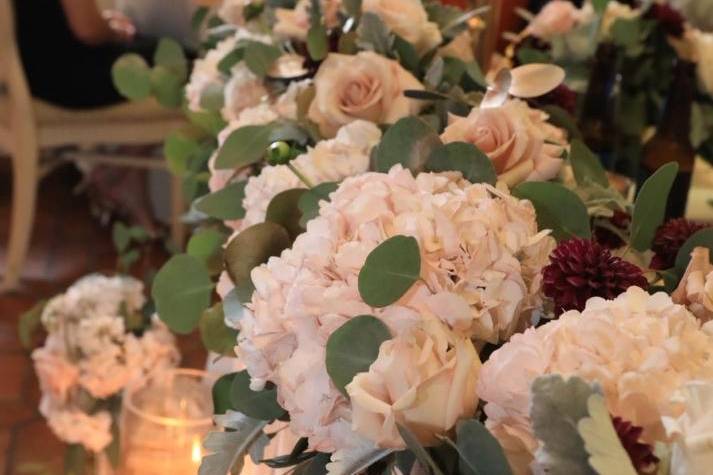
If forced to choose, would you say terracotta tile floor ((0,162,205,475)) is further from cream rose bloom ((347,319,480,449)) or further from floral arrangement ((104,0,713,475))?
cream rose bloom ((347,319,480,449))

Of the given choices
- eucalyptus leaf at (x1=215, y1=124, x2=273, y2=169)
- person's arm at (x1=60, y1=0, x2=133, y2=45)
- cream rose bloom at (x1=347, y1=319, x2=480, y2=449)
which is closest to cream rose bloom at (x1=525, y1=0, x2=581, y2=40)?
eucalyptus leaf at (x1=215, y1=124, x2=273, y2=169)

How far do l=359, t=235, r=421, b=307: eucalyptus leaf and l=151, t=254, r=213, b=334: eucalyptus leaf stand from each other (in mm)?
238

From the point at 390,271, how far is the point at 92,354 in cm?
94

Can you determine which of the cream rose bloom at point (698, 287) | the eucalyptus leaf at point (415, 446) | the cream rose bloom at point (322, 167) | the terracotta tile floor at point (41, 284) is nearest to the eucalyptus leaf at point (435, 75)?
the cream rose bloom at point (322, 167)

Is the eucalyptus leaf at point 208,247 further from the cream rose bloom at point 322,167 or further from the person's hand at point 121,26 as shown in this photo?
the person's hand at point 121,26

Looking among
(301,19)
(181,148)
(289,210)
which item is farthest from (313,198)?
(181,148)

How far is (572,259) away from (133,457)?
58 cm

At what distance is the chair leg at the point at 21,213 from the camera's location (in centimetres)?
250

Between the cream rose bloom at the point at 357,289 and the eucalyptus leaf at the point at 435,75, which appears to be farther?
the eucalyptus leaf at the point at 435,75

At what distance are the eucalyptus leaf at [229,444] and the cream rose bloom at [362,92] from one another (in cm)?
26

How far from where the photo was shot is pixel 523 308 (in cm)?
45

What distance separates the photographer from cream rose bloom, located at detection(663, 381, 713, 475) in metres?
0.29

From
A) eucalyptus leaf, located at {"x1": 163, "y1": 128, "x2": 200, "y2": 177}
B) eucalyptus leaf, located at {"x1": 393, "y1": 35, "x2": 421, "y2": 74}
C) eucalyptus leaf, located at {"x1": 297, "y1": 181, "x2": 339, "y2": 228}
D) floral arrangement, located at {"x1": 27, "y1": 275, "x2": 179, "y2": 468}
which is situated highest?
eucalyptus leaf, located at {"x1": 297, "y1": 181, "x2": 339, "y2": 228}

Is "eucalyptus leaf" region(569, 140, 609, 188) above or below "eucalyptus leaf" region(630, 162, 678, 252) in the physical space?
below
